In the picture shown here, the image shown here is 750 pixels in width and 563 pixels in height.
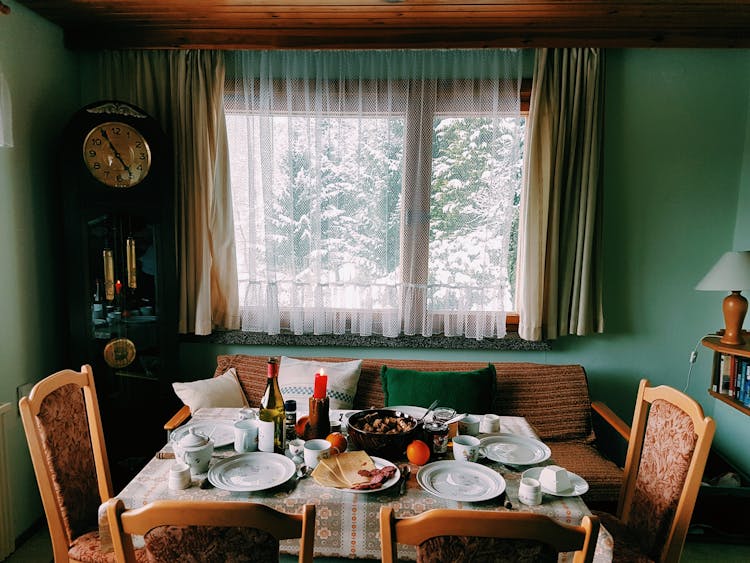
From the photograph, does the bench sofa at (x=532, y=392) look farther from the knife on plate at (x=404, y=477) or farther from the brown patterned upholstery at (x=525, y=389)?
the knife on plate at (x=404, y=477)

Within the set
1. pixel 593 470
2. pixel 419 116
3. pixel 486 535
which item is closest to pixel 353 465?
pixel 486 535

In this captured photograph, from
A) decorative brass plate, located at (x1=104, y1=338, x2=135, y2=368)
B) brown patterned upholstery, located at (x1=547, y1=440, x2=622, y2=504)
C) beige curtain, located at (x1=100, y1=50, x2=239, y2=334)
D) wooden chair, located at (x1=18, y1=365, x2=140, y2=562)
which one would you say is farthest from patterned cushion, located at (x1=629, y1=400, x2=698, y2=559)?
decorative brass plate, located at (x1=104, y1=338, x2=135, y2=368)

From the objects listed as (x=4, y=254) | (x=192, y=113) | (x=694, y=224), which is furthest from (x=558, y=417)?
(x=4, y=254)

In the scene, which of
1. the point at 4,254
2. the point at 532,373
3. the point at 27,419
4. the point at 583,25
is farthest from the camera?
the point at 532,373

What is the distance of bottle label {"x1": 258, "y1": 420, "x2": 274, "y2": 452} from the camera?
68.0 inches

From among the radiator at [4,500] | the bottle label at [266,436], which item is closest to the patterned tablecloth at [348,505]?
the bottle label at [266,436]

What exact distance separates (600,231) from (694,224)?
58 centimetres

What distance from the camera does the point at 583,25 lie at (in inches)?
102

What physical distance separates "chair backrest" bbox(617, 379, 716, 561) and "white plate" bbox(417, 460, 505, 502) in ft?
1.93

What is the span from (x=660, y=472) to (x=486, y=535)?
108cm

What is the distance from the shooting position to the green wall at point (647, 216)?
271 cm

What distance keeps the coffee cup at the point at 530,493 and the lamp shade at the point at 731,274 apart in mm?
1570

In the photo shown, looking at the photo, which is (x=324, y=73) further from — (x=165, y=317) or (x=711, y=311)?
(x=711, y=311)

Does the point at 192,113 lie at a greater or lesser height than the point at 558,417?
greater
